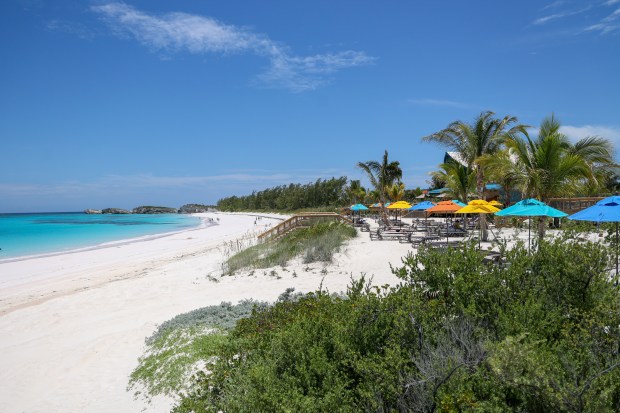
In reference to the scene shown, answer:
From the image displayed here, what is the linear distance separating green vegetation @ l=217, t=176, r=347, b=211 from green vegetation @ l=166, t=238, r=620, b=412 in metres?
50.5

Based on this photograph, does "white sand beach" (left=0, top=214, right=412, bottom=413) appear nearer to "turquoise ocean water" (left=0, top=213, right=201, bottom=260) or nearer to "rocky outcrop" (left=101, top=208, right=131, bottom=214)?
"turquoise ocean water" (left=0, top=213, right=201, bottom=260)

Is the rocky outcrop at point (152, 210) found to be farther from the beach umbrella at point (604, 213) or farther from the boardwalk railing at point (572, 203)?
the beach umbrella at point (604, 213)

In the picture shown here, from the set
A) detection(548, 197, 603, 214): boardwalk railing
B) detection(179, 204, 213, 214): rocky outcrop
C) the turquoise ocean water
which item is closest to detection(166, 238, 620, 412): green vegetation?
detection(548, 197, 603, 214): boardwalk railing

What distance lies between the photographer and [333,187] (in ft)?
200

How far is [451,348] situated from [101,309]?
8963 millimetres

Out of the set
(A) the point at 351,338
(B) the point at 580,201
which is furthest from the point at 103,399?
(B) the point at 580,201

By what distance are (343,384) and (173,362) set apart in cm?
340

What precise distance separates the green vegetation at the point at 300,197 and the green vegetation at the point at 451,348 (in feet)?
166

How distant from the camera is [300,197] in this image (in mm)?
67125

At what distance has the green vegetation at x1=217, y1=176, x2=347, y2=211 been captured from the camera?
60219 mm

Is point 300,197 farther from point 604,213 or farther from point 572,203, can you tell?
point 604,213

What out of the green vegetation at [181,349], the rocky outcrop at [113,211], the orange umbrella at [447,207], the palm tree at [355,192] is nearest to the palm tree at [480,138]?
the orange umbrella at [447,207]

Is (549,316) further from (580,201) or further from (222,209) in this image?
(222,209)

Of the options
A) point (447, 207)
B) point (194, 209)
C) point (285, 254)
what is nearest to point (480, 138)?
point (447, 207)
